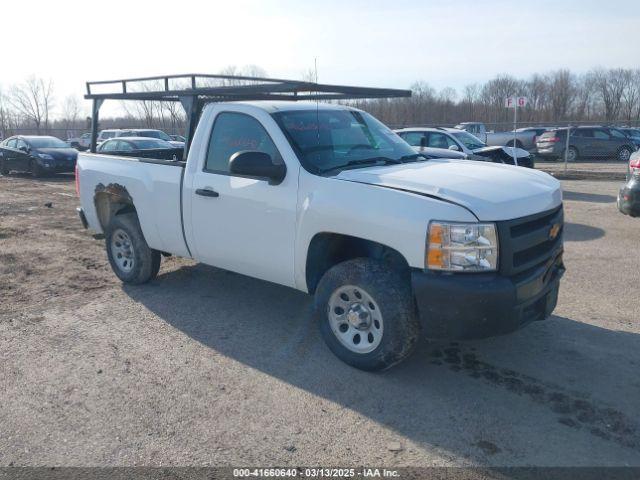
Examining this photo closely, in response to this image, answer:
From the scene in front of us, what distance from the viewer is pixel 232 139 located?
5.02 metres

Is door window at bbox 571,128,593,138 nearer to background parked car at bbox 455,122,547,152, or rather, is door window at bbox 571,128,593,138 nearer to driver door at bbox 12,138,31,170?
background parked car at bbox 455,122,547,152

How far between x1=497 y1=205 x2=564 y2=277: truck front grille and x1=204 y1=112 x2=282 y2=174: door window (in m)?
2.03

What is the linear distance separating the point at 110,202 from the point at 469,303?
4624mm

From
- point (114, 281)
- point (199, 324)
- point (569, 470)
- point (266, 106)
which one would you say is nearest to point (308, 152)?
point (266, 106)

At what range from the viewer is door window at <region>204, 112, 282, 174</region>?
482 centimetres

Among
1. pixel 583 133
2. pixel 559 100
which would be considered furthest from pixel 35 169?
pixel 559 100

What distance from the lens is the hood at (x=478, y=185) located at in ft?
12.2

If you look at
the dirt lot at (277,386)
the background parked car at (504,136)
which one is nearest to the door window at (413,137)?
the dirt lot at (277,386)

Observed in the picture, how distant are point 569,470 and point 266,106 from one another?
141 inches

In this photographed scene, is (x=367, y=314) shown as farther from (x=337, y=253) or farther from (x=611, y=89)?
(x=611, y=89)

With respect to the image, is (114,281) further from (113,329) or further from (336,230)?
(336,230)

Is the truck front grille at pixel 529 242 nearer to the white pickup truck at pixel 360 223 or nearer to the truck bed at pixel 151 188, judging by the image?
the white pickup truck at pixel 360 223

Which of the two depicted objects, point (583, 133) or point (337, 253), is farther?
point (583, 133)

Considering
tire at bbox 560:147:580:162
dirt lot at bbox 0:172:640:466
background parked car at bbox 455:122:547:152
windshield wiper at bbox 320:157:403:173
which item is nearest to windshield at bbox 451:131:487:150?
dirt lot at bbox 0:172:640:466
